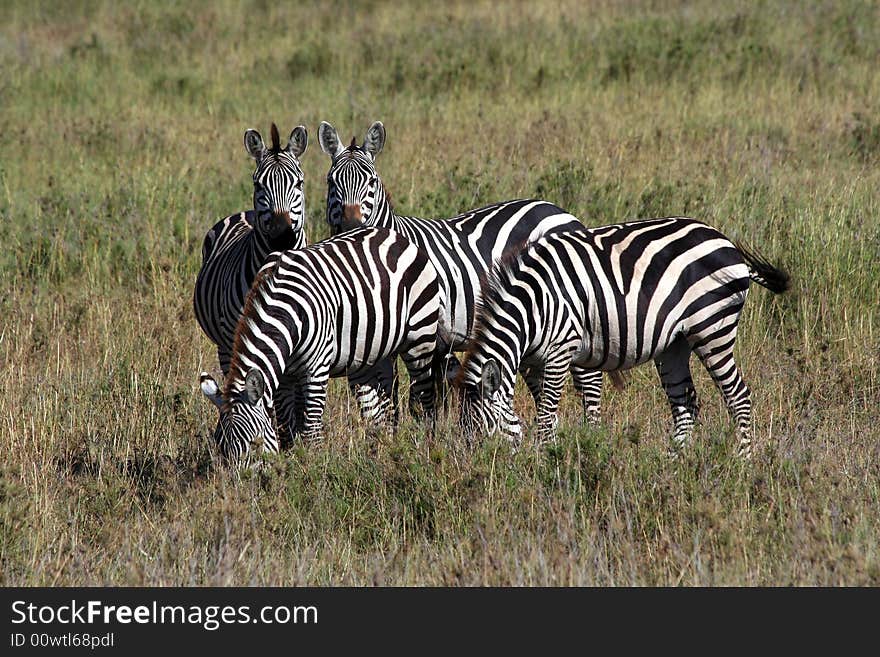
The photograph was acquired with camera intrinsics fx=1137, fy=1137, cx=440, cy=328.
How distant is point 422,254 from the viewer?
7.12 metres

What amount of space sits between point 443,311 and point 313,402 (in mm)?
1369

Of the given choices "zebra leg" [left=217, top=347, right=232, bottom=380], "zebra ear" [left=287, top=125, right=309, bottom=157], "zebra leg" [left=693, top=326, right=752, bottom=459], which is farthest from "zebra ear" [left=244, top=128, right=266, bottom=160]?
"zebra leg" [left=693, top=326, right=752, bottom=459]

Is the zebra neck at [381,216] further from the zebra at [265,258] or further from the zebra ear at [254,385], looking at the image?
the zebra ear at [254,385]

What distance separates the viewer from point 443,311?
24.3 ft

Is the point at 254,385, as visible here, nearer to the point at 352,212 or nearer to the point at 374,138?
the point at 352,212

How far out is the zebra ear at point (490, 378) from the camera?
596 cm

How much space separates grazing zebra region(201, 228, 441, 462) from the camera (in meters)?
5.76

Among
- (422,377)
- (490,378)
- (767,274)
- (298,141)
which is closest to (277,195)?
(298,141)

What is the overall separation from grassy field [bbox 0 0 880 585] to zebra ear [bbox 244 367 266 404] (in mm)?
363

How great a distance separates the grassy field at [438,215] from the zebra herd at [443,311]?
1.06ft

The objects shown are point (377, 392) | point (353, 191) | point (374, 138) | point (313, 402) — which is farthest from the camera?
point (374, 138)

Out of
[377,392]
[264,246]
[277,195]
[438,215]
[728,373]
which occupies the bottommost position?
[728,373]

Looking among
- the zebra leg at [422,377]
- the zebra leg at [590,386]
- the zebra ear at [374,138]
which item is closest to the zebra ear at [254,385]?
the zebra leg at [422,377]

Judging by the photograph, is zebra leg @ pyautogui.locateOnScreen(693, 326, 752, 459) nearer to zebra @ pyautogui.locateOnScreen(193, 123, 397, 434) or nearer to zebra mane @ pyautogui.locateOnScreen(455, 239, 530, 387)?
zebra mane @ pyautogui.locateOnScreen(455, 239, 530, 387)
